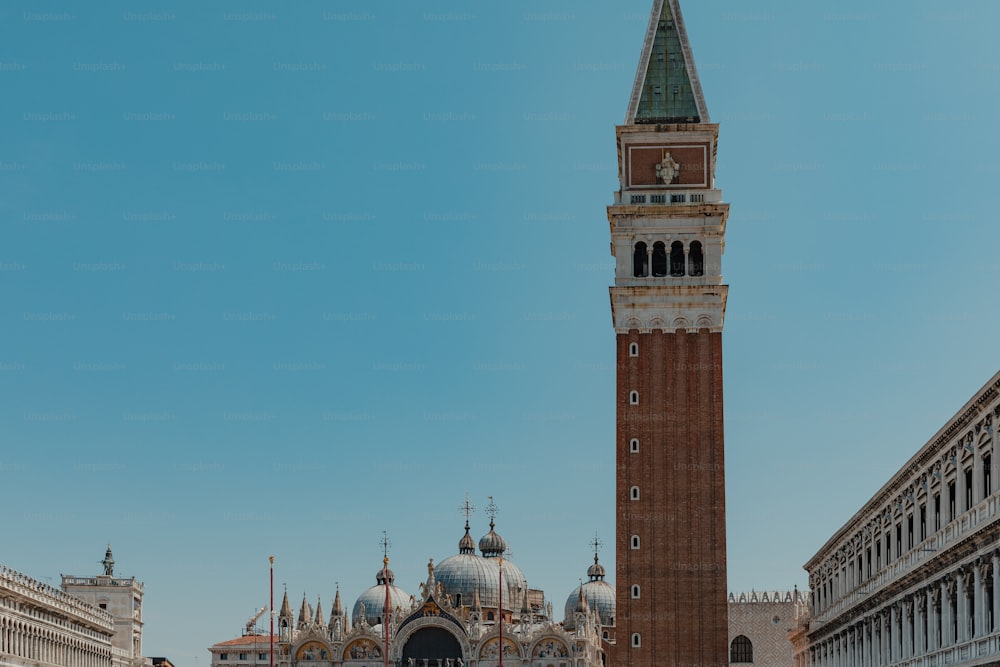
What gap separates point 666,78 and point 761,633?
154 ft

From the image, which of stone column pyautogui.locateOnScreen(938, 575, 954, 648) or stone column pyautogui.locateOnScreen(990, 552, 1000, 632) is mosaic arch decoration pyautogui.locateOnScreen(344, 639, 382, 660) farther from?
stone column pyautogui.locateOnScreen(990, 552, 1000, 632)

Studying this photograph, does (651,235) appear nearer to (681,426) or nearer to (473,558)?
(681,426)

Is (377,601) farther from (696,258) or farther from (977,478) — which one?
(977,478)

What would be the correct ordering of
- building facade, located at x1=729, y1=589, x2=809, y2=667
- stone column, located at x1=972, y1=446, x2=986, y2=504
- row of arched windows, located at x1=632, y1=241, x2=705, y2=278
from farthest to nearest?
building facade, located at x1=729, y1=589, x2=809, y2=667, row of arched windows, located at x1=632, y1=241, x2=705, y2=278, stone column, located at x1=972, y1=446, x2=986, y2=504

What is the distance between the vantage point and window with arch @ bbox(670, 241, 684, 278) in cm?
8419

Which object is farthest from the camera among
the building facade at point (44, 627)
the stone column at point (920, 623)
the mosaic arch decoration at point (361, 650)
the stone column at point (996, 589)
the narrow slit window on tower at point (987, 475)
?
the mosaic arch decoration at point (361, 650)

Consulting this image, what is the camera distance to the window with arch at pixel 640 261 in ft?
275

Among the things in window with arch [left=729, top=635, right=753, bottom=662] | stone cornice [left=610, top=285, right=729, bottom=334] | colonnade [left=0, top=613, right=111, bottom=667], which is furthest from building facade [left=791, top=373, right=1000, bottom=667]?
window with arch [left=729, top=635, right=753, bottom=662]

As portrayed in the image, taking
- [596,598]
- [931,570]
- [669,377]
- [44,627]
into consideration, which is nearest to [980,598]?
[931,570]

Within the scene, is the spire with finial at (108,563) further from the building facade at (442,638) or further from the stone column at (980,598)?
the stone column at (980,598)

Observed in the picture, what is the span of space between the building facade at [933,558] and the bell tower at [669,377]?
12581mm

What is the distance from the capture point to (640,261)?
84312mm

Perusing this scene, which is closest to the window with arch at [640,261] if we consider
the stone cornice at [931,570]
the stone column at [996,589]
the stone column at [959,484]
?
the stone cornice at [931,570]

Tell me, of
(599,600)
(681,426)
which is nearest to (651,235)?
(681,426)
